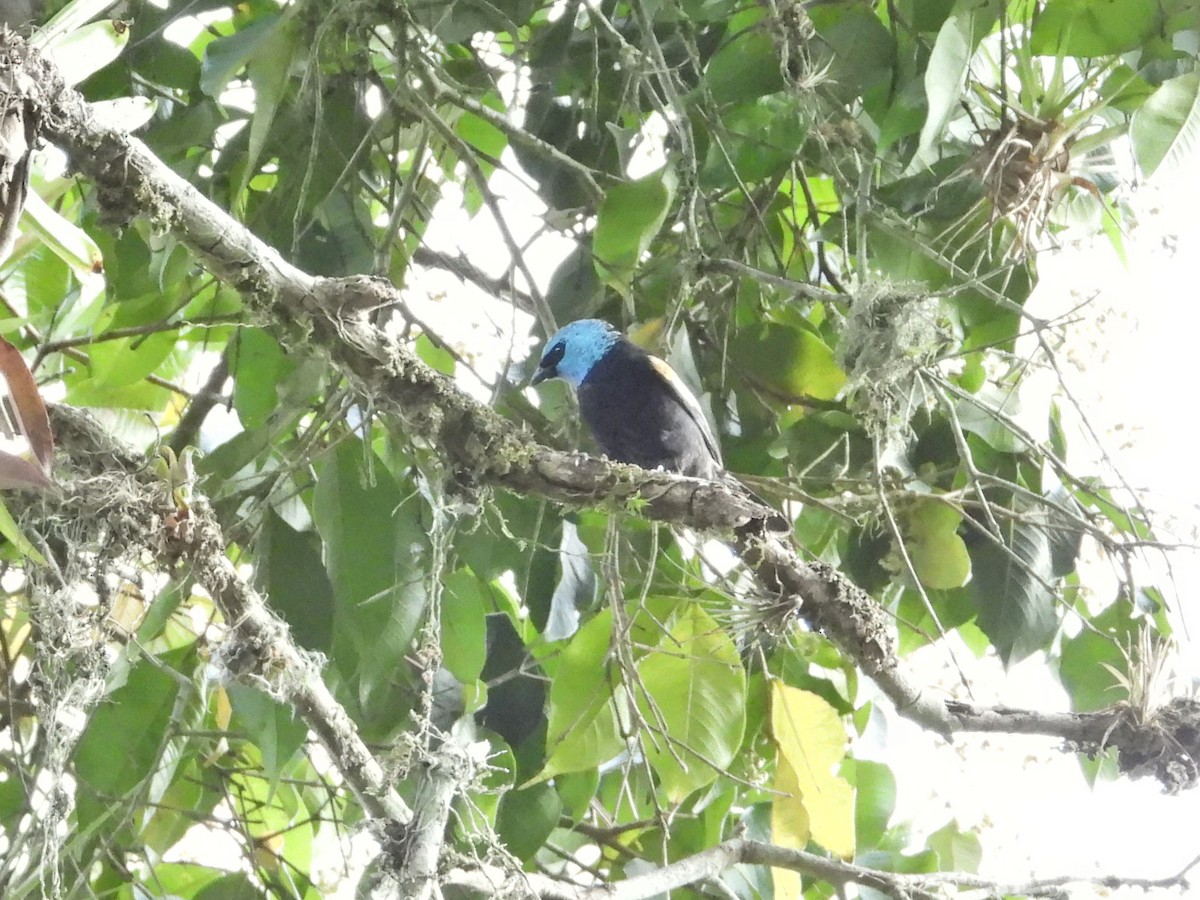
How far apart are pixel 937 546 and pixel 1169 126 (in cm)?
63

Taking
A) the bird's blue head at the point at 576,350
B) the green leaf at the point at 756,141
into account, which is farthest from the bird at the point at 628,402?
the green leaf at the point at 756,141

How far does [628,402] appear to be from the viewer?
1.97 m

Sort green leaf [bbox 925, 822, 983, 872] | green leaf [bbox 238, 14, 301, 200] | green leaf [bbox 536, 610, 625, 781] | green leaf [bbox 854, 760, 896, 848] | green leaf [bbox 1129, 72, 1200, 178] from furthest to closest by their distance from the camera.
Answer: green leaf [bbox 925, 822, 983, 872] < green leaf [bbox 854, 760, 896, 848] < green leaf [bbox 536, 610, 625, 781] < green leaf [bbox 238, 14, 301, 200] < green leaf [bbox 1129, 72, 1200, 178]

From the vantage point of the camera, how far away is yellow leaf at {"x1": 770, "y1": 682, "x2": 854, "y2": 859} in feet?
5.16

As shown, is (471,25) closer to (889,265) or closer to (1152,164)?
(889,265)

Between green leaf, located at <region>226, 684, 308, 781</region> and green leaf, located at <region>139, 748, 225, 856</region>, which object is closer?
green leaf, located at <region>226, 684, 308, 781</region>

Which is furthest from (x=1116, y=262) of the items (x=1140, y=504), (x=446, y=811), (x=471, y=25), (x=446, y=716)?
(x=446, y=811)

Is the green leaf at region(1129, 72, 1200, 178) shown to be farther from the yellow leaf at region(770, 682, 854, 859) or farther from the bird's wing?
the yellow leaf at region(770, 682, 854, 859)

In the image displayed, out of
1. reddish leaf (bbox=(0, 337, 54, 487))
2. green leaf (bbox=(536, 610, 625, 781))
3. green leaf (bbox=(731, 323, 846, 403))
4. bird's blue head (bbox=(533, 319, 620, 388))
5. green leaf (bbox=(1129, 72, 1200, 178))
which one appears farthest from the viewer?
bird's blue head (bbox=(533, 319, 620, 388))

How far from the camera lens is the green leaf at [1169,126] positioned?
1211mm

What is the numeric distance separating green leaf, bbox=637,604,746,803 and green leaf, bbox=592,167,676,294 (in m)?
0.48

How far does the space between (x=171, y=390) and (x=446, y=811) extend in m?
1.06

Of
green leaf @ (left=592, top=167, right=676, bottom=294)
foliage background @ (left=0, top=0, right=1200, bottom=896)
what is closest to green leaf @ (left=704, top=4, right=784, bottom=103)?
foliage background @ (left=0, top=0, right=1200, bottom=896)

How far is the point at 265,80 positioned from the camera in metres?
1.38
